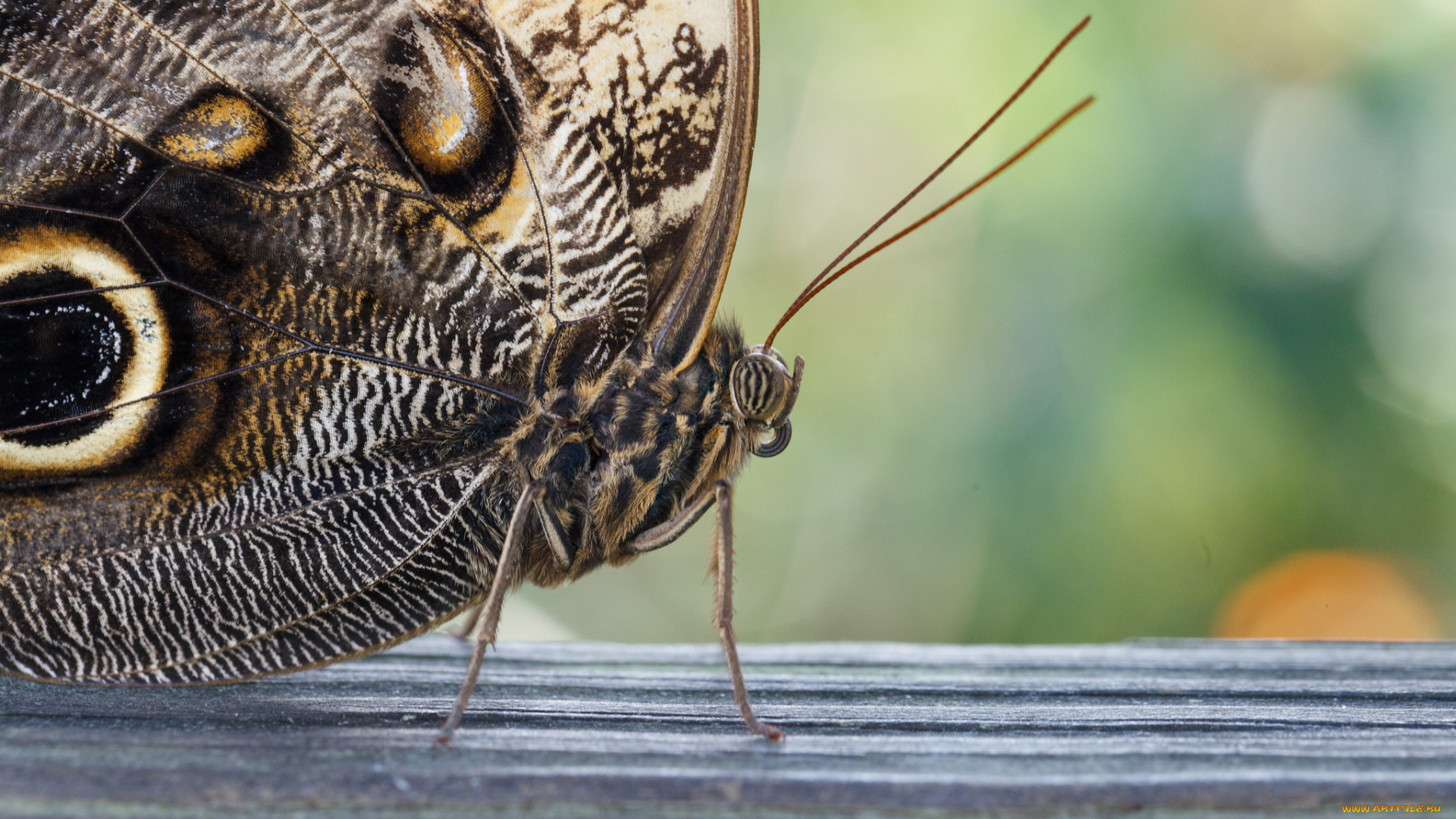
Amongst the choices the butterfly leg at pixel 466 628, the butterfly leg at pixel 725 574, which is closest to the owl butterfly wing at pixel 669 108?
the butterfly leg at pixel 725 574

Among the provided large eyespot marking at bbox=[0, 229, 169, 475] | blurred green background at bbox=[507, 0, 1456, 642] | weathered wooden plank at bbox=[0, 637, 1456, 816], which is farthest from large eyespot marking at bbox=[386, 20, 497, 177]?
blurred green background at bbox=[507, 0, 1456, 642]

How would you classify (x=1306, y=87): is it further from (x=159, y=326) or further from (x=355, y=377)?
(x=159, y=326)

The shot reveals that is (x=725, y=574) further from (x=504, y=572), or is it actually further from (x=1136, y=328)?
(x=1136, y=328)

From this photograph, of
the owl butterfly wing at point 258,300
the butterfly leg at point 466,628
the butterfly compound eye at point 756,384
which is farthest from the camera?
the butterfly leg at point 466,628

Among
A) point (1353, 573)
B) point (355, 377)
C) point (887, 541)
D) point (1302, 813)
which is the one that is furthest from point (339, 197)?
point (1353, 573)

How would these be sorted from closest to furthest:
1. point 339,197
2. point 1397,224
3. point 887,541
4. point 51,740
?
1. point 51,740
2. point 339,197
3. point 1397,224
4. point 887,541

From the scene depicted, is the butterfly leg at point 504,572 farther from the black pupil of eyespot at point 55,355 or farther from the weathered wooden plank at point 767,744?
the black pupil of eyespot at point 55,355
